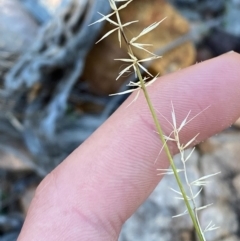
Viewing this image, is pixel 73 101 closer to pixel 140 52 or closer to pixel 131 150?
pixel 140 52

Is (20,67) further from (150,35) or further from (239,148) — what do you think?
(239,148)

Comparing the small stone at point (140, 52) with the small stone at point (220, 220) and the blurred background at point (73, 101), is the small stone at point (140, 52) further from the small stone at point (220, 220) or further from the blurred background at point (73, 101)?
the small stone at point (220, 220)

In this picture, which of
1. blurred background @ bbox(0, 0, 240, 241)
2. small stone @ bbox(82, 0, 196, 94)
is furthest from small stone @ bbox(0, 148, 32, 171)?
small stone @ bbox(82, 0, 196, 94)

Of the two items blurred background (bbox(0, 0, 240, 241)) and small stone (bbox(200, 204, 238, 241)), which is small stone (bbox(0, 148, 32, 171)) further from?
small stone (bbox(200, 204, 238, 241))

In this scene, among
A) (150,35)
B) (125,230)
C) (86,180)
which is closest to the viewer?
(86,180)

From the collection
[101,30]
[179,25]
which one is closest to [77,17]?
[101,30]

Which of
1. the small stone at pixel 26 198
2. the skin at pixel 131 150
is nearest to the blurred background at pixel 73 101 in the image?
the small stone at pixel 26 198
